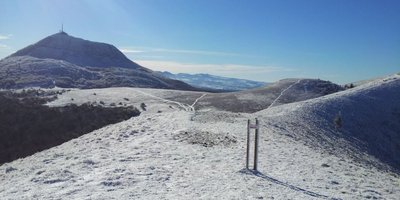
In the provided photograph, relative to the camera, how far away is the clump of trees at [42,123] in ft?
114

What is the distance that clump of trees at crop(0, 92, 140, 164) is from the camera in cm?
3484

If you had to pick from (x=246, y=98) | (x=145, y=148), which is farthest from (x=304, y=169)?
(x=246, y=98)

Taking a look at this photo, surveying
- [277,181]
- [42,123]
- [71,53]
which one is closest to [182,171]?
[277,181]

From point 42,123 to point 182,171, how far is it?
96.9ft

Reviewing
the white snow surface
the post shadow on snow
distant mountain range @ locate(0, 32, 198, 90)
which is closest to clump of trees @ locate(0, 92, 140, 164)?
the white snow surface

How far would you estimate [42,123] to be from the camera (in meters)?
41.4

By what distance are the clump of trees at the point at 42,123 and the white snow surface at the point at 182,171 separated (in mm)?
11471

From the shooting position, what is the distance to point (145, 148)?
20.7m

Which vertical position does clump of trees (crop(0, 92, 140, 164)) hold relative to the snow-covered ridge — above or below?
below

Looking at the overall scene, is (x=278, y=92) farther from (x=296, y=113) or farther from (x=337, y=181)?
(x=337, y=181)

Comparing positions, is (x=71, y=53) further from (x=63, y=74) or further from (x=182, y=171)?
(x=182, y=171)

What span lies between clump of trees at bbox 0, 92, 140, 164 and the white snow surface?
37.6 ft

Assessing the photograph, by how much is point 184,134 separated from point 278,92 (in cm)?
5418

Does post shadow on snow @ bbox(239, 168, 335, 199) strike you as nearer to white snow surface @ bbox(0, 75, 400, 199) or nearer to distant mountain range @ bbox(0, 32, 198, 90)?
white snow surface @ bbox(0, 75, 400, 199)
